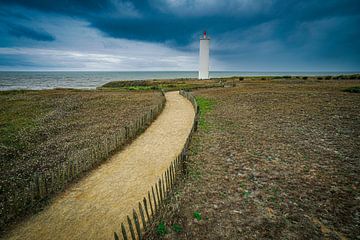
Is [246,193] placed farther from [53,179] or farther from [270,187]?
[53,179]

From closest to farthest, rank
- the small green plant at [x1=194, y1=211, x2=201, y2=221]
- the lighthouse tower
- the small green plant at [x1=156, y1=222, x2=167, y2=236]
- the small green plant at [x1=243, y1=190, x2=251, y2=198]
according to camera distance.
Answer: the small green plant at [x1=156, y1=222, x2=167, y2=236] → the small green plant at [x1=194, y1=211, x2=201, y2=221] → the small green plant at [x1=243, y1=190, x2=251, y2=198] → the lighthouse tower

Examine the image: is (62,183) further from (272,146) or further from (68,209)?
(272,146)

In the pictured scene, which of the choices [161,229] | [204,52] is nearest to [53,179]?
[161,229]

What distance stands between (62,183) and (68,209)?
144 centimetres

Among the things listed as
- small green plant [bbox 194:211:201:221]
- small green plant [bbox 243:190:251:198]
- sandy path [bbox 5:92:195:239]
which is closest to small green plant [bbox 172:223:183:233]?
small green plant [bbox 194:211:201:221]

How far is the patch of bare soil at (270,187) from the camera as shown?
16.1 feet

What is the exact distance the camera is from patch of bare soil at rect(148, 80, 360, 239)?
4.90 m

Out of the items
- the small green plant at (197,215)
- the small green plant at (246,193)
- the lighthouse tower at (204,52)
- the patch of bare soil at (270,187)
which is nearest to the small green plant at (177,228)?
the patch of bare soil at (270,187)

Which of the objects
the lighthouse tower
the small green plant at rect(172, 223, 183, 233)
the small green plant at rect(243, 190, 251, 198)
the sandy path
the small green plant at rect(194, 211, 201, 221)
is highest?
the lighthouse tower

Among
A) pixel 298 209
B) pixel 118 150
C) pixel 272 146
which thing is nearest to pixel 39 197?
pixel 118 150

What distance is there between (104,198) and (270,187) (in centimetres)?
586

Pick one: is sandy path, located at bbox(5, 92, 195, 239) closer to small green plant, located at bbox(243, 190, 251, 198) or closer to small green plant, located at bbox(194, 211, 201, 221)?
small green plant, located at bbox(194, 211, 201, 221)

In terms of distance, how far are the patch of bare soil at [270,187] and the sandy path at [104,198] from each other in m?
1.54

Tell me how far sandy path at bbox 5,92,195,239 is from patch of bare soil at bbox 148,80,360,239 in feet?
5.04
